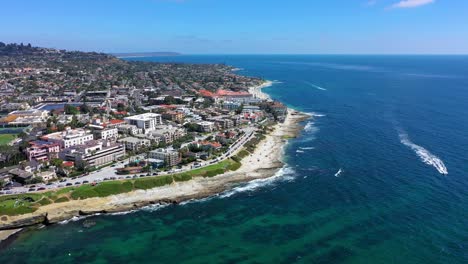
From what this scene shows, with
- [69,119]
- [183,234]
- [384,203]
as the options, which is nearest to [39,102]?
[69,119]

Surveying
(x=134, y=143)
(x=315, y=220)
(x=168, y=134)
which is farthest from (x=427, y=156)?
(x=134, y=143)

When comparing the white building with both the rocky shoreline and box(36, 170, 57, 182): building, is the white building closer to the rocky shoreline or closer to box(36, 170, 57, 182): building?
box(36, 170, 57, 182): building

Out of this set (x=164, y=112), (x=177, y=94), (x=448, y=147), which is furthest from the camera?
(x=177, y=94)

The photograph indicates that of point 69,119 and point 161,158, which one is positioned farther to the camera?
point 69,119

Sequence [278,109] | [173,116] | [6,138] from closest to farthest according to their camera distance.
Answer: [6,138]
[173,116]
[278,109]

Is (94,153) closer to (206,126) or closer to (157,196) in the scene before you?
(157,196)

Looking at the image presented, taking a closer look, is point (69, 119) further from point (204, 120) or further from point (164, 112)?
point (204, 120)
